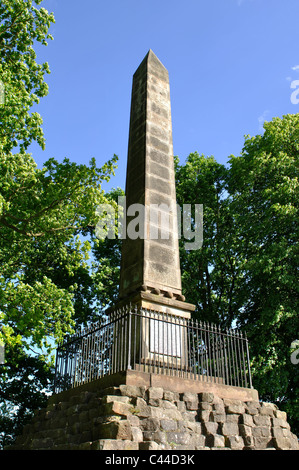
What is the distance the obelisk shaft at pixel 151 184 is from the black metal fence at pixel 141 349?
83cm

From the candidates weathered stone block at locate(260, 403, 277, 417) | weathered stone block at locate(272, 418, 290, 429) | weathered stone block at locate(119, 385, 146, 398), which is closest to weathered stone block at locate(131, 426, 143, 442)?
weathered stone block at locate(119, 385, 146, 398)

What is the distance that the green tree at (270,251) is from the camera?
1339 centimetres

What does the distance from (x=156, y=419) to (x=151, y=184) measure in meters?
5.48

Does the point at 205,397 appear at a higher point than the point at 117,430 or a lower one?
higher

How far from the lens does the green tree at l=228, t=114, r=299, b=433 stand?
13.4 metres

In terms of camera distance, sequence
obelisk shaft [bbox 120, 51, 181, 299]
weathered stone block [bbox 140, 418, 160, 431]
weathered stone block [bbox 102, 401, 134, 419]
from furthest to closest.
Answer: obelisk shaft [bbox 120, 51, 181, 299], weathered stone block [bbox 140, 418, 160, 431], weathered stone block [bbox 102, 401, 134, 419]

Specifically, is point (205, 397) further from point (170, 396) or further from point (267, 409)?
point (267, 409)

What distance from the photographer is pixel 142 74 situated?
11703 mm

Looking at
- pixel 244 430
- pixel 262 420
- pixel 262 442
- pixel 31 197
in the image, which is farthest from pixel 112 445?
pixel 31 197

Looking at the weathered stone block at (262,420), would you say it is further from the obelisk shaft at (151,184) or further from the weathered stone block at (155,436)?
the obelisk shaft at (151,184)

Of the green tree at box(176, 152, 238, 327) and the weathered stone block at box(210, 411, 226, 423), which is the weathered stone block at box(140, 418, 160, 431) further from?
the green tree at box(176, 152, 238, 327)

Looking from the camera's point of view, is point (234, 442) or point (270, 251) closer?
point (234, 442)

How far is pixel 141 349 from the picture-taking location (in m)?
7.48

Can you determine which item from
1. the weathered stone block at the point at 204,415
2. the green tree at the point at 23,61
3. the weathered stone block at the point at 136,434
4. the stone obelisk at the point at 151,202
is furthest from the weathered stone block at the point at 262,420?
the green tree at the point at 23,61
